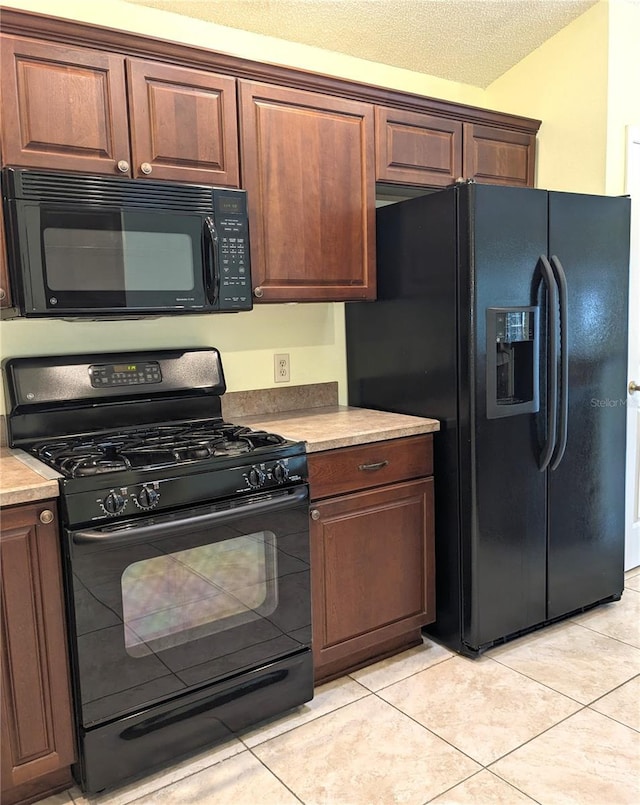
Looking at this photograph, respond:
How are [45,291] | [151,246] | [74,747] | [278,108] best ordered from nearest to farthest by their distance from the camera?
[74,747] → [45,291] → [151,246] → [278,108]

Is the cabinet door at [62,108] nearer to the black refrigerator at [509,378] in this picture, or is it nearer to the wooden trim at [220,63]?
the wooden trim at [220,63]

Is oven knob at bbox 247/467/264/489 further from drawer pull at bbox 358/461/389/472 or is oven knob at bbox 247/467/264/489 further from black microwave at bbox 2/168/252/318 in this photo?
black microwave at bbox 2/168/252/318

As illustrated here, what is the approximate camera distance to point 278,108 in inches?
89.0

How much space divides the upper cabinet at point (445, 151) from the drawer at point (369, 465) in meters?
1.04

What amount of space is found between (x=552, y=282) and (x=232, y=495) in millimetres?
1384

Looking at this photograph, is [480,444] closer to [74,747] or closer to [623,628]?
[623,628]

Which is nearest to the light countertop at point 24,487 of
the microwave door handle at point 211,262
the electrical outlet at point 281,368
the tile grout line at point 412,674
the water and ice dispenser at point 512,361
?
the microwave door handle at point 211,262

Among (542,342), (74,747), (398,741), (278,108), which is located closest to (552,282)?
(542,342)

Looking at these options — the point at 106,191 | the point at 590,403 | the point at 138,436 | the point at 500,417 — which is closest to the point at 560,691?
the point at 500,417

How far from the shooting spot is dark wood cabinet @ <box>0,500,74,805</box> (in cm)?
161

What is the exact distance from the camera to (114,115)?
1960mm

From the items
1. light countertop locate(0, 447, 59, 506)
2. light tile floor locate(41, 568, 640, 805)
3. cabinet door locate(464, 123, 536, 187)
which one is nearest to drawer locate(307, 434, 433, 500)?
light tile floor locate(41, 568, 640, 805)

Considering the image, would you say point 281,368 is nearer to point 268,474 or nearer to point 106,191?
point 268,474

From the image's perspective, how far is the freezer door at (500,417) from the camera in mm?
2244
